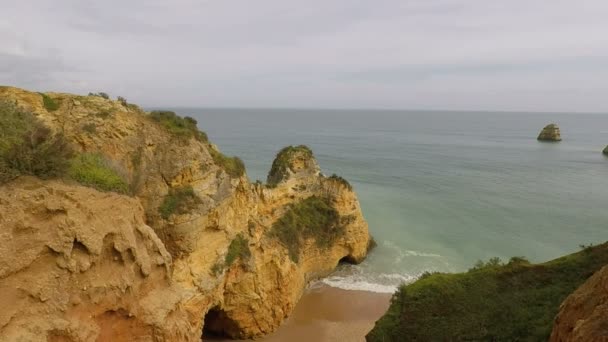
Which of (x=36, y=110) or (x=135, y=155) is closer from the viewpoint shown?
(x=36, y=110)

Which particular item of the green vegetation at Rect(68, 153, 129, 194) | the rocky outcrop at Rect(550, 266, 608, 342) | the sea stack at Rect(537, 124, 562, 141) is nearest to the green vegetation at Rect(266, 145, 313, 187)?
the green vegetation at Rect(68, 153, 129, 194)

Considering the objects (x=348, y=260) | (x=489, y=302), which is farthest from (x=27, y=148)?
(x=348, y=260)

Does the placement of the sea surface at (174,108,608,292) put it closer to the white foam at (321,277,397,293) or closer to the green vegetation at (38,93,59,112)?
the white foam at (321,277,397,293)

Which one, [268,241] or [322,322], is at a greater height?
[268,241]

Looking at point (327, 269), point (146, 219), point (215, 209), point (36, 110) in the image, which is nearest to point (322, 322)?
point (327, 269)

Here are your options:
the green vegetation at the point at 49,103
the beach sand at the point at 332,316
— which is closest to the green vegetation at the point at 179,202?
the green vegetation at the point at 49,103

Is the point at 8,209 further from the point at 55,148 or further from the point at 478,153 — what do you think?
the point at 478,153
